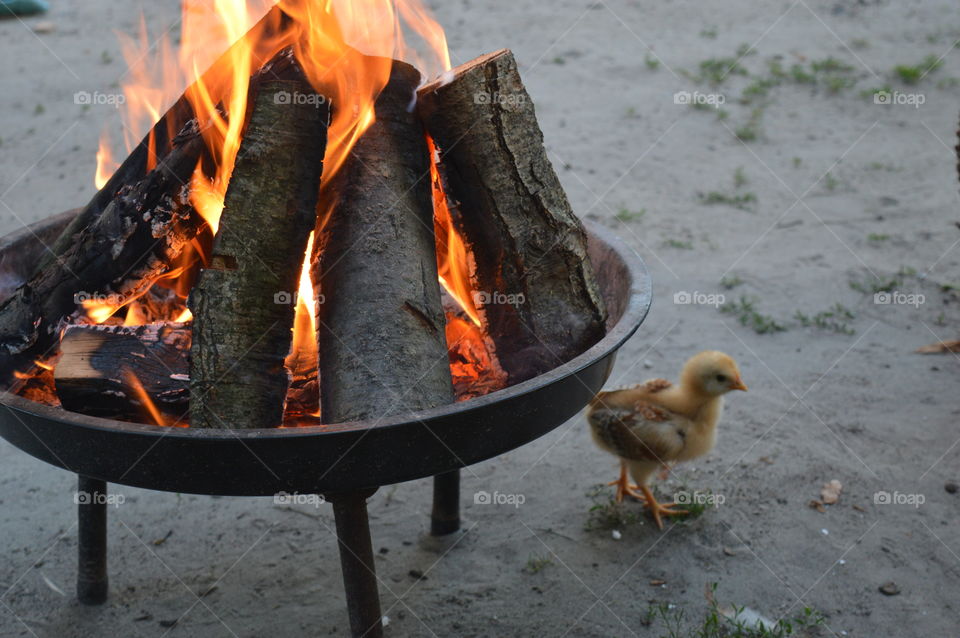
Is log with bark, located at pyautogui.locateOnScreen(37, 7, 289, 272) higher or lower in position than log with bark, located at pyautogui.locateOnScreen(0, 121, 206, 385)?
higher

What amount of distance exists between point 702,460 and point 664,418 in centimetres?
71

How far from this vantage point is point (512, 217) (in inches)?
118

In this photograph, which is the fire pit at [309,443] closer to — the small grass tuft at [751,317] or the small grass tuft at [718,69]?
the small grass tuft at [751,317]

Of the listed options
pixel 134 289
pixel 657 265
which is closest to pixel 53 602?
pixel 134 289

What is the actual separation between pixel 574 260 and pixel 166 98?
64.2 inches

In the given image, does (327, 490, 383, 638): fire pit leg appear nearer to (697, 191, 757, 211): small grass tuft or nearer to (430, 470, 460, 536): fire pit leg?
(430, 470, 460, 536): fire pit leg

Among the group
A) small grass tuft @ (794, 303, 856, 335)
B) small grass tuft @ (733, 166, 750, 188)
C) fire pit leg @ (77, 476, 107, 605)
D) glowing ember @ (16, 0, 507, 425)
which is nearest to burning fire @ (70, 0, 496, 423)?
glowing ember @ (16, 0, 507, 425)

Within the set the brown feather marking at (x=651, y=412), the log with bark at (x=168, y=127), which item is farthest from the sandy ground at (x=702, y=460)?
the log with bark at (x=168, y=127)

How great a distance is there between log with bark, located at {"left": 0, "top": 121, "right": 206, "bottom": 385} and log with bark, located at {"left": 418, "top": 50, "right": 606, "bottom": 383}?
0.81m

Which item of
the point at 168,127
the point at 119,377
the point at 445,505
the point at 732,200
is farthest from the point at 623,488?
the point at 732,200

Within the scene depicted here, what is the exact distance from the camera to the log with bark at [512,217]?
295 cm

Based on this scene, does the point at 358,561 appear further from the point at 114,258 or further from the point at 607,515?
the point at 607,515

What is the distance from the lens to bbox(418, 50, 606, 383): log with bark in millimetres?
2951

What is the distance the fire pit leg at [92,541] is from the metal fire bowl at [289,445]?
87cm
